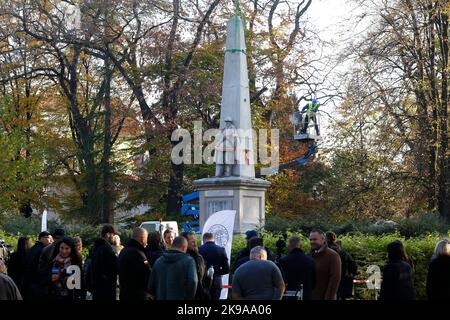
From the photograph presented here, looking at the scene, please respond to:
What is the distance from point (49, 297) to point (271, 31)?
28.8 m

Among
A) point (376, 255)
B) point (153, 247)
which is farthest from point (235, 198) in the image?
point (153, 247)

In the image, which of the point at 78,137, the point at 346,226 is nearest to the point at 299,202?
the point at 78,137

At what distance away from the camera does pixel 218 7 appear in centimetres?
3828

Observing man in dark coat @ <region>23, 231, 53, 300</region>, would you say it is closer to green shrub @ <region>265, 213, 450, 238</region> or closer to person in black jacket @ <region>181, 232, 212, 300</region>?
person in black jacket @ <region>181, 232, 212, 300</region>

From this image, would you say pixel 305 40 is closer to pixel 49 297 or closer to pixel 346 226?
pixel 346 226

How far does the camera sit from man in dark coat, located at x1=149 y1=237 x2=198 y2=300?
9.93 metres

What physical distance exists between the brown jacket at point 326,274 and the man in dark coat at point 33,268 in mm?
3810

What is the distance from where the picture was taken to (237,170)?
23812 mm

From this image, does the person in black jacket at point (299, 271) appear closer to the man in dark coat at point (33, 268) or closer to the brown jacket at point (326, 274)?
the brown jacket at point (326, 274)

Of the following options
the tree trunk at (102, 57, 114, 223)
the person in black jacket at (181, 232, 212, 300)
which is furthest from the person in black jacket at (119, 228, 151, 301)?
the tree trunk at (102, 57, 114, 223)

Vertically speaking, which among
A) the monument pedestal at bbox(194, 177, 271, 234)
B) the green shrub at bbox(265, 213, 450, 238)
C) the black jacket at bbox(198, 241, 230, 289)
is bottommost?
the black jacket at bbox(198, 241, 230, 289)

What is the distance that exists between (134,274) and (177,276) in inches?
43.9

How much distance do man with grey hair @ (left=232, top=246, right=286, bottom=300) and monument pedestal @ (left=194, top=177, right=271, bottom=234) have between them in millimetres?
13359

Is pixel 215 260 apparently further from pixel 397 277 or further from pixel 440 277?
pixel 440 277
